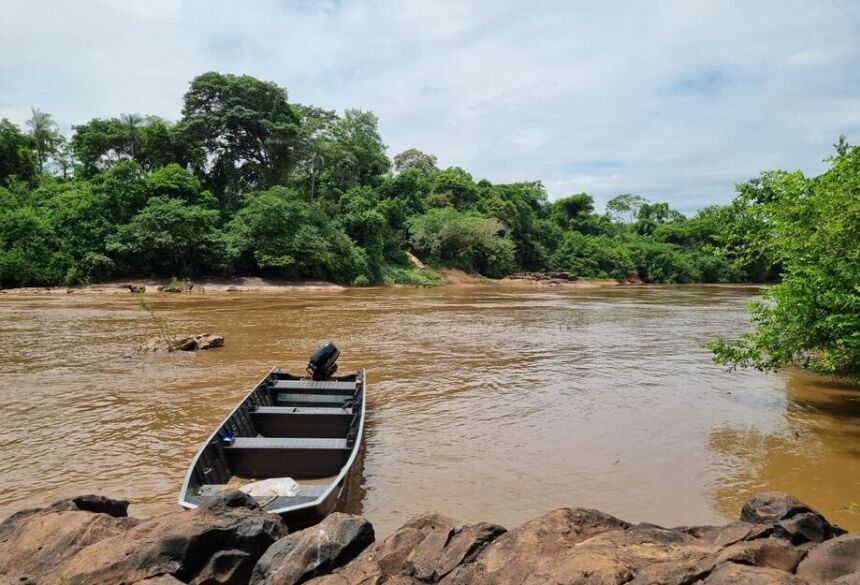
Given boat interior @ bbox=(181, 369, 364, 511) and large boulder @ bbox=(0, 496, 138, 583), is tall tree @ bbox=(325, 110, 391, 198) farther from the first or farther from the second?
large boulder @ bbox=(0, 496, 138, 583)

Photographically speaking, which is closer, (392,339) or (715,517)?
(715,517)

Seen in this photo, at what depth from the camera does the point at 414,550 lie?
345cm

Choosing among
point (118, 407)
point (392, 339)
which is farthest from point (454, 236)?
point (118, 407)

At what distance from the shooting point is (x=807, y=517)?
11.0 ft

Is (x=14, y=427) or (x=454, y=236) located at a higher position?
(x=454, y=236)

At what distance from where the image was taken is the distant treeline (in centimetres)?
3291

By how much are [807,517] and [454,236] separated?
4477 cm

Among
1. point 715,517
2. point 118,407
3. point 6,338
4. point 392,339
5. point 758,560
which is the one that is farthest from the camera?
point 392,339

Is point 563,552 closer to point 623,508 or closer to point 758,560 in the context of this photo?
point 758,560

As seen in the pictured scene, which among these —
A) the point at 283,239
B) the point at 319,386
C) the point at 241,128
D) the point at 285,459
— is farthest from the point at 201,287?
the point at 285,459

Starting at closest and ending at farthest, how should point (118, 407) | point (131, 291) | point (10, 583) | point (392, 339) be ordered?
point (10, 583)
point (118, 407)
point (392, 339)
point (131, 291)

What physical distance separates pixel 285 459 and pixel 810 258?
790 centimetres

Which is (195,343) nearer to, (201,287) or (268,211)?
(201,287)

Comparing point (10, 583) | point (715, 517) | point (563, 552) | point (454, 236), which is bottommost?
point (715, 517)
